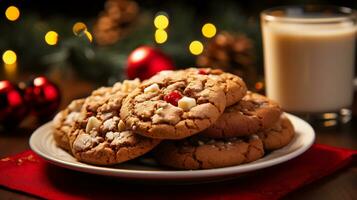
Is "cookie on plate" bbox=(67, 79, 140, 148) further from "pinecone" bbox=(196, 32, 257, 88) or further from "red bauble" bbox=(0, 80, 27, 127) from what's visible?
"pinecone" bbox=(196, 32, 257, 88)

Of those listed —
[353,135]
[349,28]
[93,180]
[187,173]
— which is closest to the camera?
[187,173]

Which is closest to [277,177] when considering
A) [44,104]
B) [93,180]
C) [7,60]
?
[93,180]

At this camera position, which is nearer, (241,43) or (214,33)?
(241,43)

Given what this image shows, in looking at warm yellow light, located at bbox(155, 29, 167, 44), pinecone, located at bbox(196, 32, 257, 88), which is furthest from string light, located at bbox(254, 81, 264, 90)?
warm yellow light, located at bbox(155, 29, 167, 44)

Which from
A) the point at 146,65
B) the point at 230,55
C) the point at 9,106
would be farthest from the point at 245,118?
the point at 230,55

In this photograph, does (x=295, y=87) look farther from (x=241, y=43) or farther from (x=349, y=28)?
(x=241, y=43)

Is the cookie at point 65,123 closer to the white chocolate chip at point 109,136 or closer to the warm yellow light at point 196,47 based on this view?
the white chocolate chip at point 109,136

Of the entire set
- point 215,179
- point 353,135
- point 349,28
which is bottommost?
point 353,135

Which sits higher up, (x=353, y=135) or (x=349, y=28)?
(x=349, y=28)
